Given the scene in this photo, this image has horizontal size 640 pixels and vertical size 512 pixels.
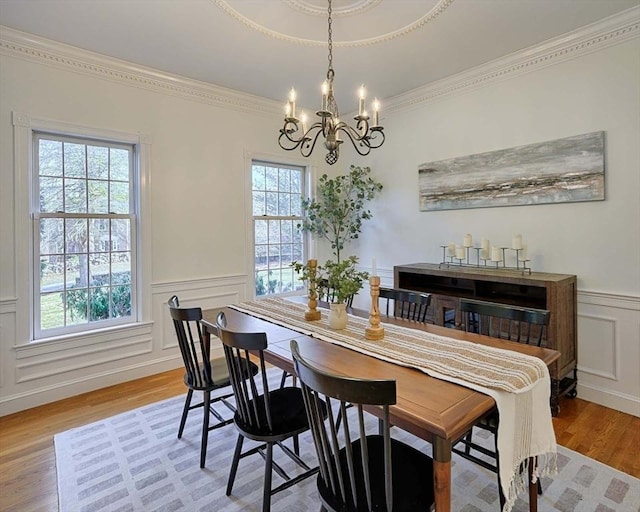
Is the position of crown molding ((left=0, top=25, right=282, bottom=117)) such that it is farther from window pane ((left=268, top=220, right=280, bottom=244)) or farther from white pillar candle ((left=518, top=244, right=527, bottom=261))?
white pillar candle ((left=518, top=244, right=527, bottom=261))

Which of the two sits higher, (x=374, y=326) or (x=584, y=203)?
(x=584, y=203)

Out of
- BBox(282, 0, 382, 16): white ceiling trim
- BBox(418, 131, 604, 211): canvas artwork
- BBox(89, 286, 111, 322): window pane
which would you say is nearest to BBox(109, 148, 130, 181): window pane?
BBox(89, 286, 111, 322): window pane

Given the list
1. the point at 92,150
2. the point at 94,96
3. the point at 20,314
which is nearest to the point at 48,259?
the point at 20,314

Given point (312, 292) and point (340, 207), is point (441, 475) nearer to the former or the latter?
point (312, 292)

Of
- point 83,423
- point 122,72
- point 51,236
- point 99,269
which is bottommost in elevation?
point 83,423

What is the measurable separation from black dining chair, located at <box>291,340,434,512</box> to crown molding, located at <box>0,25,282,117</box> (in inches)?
128

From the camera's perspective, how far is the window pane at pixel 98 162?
323 centimetres

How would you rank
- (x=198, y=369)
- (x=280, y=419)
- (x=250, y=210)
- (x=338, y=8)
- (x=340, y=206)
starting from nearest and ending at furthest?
(x=280, y=419) < (x=198, y=369) < (x=338, y=8) < (x=250, y=210) < (x=340, y=206)

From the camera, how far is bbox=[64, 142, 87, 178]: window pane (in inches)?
123

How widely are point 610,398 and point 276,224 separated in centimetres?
359

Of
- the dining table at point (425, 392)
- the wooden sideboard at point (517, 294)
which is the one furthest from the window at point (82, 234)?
the wooden sideboard at point (517, 294)

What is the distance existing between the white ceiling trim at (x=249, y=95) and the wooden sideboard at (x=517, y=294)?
1793mm

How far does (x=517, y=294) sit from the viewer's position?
3.09m

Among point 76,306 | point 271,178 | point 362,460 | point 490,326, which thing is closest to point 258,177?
point 271,178
